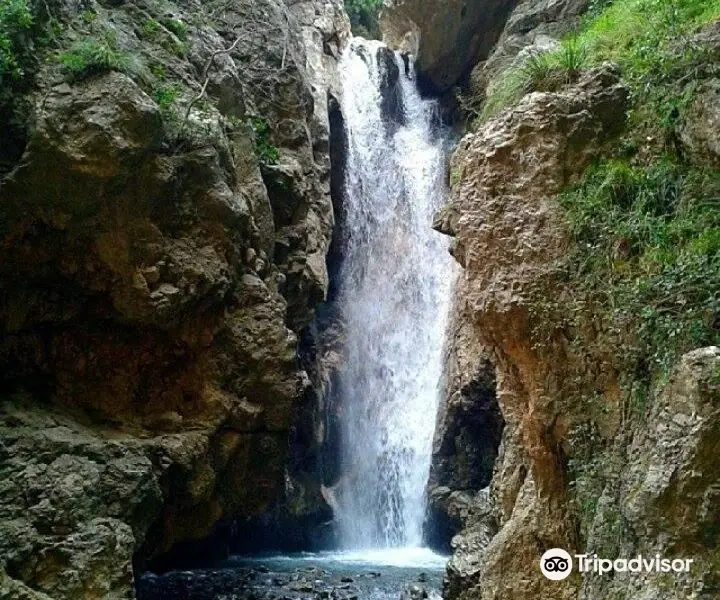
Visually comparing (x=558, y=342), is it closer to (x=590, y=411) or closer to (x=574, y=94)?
(x=590, y=411)

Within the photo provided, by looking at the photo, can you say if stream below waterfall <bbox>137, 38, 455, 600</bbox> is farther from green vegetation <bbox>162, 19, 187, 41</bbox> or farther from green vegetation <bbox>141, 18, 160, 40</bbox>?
green vegetation <bbox>141, 18, 160, 40</bbox>

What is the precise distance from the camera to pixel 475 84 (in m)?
20.0

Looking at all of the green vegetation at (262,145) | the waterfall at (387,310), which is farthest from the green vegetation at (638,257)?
the waterfall at (387,310)

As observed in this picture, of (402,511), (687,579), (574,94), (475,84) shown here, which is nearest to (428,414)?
(402,511)

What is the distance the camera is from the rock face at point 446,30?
19688 mm

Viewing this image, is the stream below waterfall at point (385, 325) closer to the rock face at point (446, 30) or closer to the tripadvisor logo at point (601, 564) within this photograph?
the rock face at point (446, 30)

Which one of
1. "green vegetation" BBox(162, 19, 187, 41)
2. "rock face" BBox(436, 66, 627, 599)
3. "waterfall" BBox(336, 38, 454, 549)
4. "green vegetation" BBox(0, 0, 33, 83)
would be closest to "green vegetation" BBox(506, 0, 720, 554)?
"rock face" BBox(436, 66, 627, 599)

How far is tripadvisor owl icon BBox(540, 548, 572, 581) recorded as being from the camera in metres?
5.59

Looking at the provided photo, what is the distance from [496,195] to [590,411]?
2273 mm

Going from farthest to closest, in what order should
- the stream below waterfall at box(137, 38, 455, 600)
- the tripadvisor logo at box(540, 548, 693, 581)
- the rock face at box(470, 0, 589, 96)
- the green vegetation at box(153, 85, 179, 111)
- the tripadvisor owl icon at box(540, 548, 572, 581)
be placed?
the rock face at box(470, 0, 589, 96) → the stream below waterfall at box(137, 38, 455, 600) → the green vegetation at box(153, 85, 179, 111) → the tripadvisor owl icon at box(540, 548, 572, 581) → the tripadvisor logo at box(540, 548, 693, 581)

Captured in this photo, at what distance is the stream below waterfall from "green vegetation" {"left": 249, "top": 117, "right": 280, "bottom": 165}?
6505mm

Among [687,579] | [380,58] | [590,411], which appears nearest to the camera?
[687,579]

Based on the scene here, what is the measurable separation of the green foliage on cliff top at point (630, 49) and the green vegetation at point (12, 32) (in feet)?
18.9

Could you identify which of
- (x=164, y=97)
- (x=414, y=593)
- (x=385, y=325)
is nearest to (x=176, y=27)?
(x=164, y=97)
